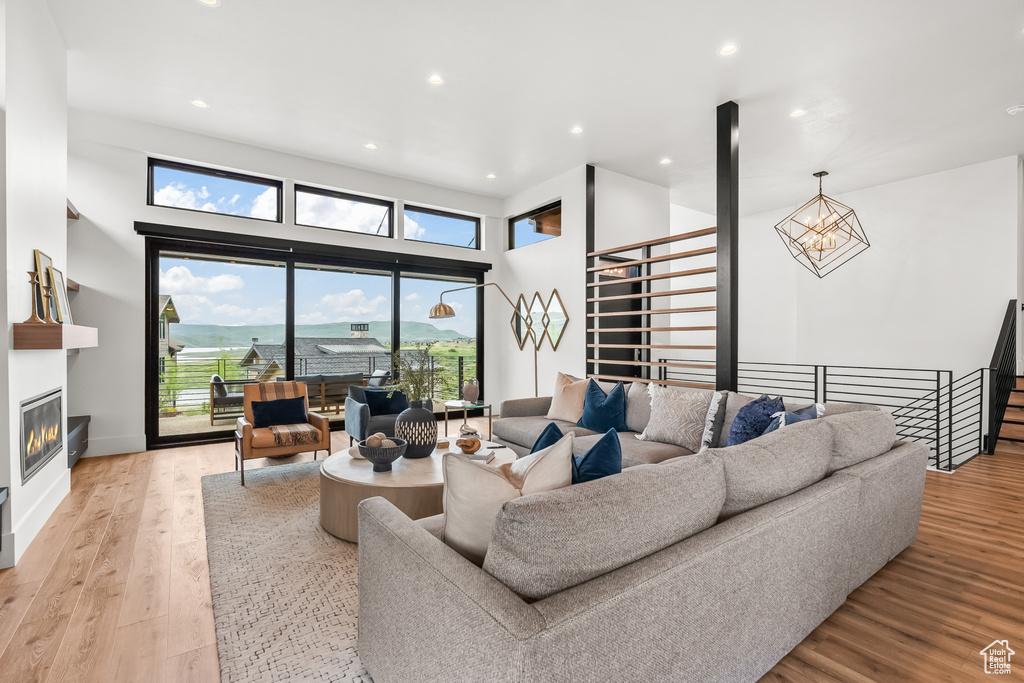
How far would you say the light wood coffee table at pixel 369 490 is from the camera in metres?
2.68

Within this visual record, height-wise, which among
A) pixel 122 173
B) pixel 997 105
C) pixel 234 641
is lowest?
pixel 234 641

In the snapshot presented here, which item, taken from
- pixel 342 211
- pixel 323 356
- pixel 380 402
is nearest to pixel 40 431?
pixel 380 402

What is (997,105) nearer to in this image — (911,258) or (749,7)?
(911,258)

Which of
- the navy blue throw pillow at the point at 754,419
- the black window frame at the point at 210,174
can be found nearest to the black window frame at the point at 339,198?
the black window frame at the point at 210,174

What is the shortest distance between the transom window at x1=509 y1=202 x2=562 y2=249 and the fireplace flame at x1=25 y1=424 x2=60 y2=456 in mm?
5201

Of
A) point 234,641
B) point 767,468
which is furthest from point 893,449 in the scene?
point 234,641

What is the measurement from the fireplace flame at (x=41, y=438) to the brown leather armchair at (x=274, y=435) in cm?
112

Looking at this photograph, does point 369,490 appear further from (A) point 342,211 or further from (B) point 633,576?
(A) point 342,211

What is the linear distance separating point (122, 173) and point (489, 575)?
5.76 metres

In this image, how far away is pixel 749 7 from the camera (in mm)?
2992

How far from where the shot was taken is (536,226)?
6.77 metres

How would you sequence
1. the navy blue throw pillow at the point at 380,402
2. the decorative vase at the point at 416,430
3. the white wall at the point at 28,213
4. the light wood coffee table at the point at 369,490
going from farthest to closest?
the navy blue throw pillow at the point at 380,402 → the decorative vase at the point at 416,430 → the light wood coffee table at the point at 369,490 → the white wall at the point at 28,213

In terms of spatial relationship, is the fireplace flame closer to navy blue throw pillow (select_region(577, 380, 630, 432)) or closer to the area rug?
A: the area rug

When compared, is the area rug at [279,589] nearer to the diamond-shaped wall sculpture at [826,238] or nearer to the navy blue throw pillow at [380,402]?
the navy blue throw pillow at [380,402]
